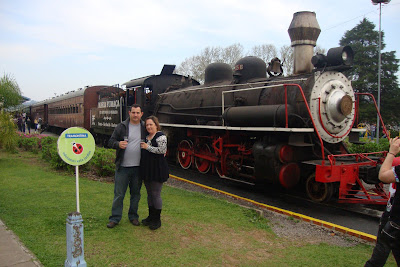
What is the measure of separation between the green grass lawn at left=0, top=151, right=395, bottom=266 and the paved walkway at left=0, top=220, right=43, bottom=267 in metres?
0.09

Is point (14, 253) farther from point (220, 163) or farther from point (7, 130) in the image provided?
point (7, 130)

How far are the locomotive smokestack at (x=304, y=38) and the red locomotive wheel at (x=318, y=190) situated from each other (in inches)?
107

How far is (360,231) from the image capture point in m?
5.49

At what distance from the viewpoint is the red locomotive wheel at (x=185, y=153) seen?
10852mm

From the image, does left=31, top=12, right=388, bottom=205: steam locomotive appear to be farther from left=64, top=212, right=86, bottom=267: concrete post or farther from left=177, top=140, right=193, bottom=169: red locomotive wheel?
left=64, top=212, right=86, bottom=267: concrete post

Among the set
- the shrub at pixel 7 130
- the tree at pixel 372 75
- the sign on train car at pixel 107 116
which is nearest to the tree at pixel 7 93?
the shrub at pixel 7 130

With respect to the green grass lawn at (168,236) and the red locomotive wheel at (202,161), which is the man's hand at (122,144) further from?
the red locomotive wheel at (202,161)

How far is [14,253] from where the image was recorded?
12.4ft

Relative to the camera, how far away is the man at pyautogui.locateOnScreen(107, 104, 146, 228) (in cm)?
491

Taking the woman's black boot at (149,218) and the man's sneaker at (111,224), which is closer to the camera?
the man's sneaker at (111,224)

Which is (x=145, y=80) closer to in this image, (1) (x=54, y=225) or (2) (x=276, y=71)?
(2) (x=276, y=71)

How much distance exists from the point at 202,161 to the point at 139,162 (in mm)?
5577

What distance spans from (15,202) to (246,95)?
5.78 m

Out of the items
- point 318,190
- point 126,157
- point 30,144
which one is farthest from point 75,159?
point 30,144
